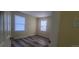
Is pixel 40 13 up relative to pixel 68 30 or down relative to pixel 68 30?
up

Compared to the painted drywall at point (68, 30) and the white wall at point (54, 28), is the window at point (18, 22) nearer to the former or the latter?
the white wall at point (54, 28)

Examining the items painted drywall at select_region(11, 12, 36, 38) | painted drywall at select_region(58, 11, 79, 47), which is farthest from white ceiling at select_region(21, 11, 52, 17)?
painted drywall at select_region(58, 11, 79, 47)

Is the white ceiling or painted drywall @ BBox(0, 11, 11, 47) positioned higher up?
the white ceiling

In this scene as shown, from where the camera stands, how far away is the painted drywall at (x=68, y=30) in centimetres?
113

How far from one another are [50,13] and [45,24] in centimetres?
A: 18

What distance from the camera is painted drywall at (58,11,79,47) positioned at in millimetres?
1128

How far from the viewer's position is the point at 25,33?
1192mm

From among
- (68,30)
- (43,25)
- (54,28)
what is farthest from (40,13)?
(68,30)

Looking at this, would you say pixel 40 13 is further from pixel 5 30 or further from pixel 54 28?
pixel 5 30

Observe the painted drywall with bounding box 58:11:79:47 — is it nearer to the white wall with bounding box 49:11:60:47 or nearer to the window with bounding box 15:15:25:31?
the white wall with bounding box 49:11:60:47

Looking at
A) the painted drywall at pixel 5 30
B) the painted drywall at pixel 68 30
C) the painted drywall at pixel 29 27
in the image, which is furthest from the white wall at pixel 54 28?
the painted drywall at pixel 5 30

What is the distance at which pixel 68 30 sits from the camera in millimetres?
1150
